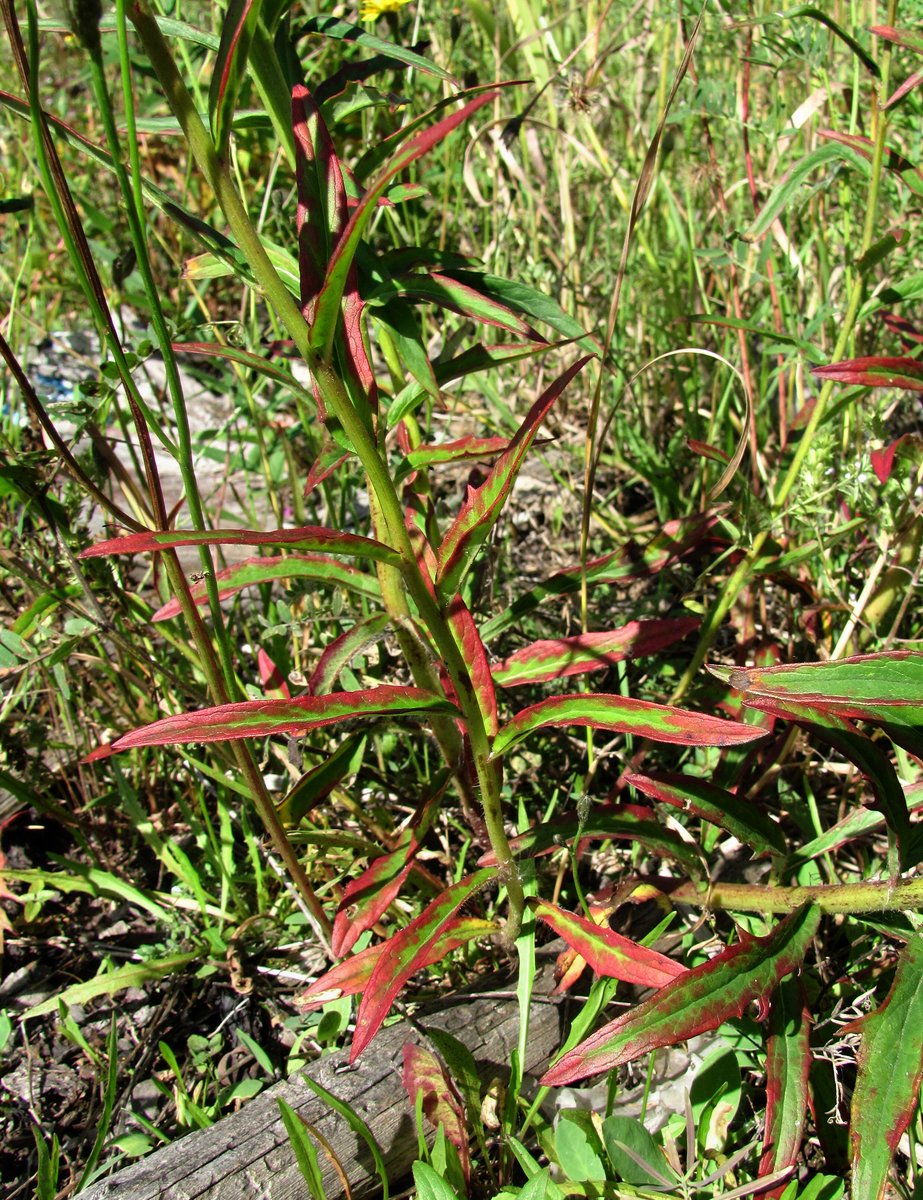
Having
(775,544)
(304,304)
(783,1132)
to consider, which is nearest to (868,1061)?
(783,1132)

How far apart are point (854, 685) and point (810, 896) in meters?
0.37

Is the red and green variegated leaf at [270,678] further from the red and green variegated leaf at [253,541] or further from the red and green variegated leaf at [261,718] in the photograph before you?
the red and green variegated leaf at [253,541]

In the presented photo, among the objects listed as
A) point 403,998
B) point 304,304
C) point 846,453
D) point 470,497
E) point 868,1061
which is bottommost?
point 403,998

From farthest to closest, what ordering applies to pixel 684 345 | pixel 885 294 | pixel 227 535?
pixel 684 345
pixel 885 294
pixel 227 535

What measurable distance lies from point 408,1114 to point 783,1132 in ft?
1.54

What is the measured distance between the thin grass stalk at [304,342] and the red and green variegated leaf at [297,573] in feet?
0.79

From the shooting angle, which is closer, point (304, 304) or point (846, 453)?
point (304, 304)

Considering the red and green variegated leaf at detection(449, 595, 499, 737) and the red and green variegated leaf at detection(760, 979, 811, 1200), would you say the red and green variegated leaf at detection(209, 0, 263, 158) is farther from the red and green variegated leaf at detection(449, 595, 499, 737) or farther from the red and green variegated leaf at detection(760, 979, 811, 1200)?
the red and green variegated leaf at detection(760, 979, 811, 1200)

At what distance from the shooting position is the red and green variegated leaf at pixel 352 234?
88 cm

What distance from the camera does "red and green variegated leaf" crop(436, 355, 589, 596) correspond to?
1116mm

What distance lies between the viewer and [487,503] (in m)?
1.14

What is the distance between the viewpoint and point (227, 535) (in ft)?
3.03

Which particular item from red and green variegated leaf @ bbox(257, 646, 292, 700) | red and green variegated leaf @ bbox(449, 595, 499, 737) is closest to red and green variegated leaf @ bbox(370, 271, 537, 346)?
red and green variegated leaf @ bbox(449, 595, 499, 737)

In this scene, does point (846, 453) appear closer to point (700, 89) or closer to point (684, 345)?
point (684, 345)
